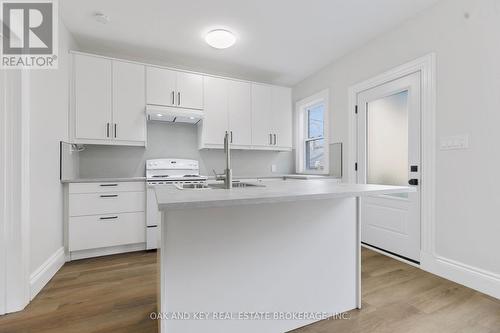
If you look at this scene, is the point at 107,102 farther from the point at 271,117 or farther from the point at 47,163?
the point at 271,117

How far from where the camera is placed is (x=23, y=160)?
1737 millimetres

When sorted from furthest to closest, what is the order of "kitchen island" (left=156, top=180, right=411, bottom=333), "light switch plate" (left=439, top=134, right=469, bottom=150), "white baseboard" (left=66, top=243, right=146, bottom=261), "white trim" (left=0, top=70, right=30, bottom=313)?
"white baseboard" (left=66, top=243, right=146, bottom=261), "light switch plate" (left=439, top=134, right=469, bottom=150), "white trim" (left=0, top=70, right=30, bottom=313), "kitchen island" (left=156, top=180, right=411, bottom=333)

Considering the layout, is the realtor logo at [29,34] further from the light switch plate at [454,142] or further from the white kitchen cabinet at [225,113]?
the light switch plate at [454,142]

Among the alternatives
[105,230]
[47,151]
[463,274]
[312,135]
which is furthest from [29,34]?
[463,274]

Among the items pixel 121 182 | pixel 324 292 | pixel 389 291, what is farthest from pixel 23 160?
pixel 389 291

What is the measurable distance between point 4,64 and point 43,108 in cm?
42

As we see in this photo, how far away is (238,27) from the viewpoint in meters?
2.64

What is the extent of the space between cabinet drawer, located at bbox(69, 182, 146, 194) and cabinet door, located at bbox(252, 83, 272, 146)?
179cm

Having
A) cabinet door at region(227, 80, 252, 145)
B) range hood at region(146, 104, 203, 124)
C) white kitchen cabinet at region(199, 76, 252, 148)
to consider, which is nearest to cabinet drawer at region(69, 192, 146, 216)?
range hood at region(146, 104, 203, 124)

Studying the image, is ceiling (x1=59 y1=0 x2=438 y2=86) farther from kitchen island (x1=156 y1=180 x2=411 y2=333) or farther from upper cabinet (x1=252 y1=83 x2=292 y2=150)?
kitchen island (x1=156 y1=180 x2=411 y2=333)

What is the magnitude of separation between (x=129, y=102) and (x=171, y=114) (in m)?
0.52

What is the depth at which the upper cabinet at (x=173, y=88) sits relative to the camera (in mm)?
3121

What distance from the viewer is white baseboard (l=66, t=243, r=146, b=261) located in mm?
2664

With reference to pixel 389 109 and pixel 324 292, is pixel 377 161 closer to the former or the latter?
pixel 389 109
